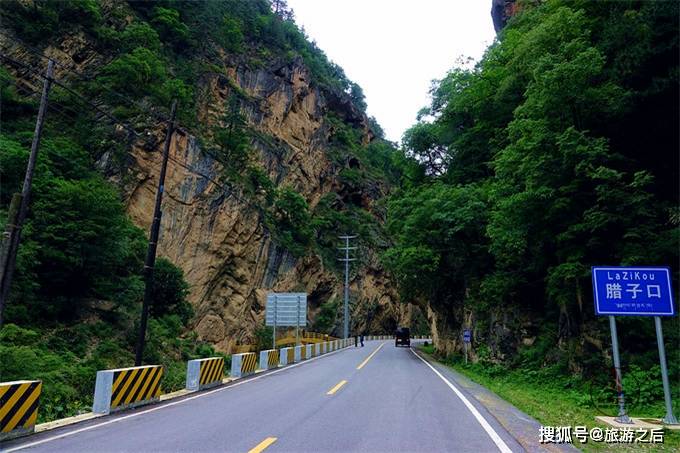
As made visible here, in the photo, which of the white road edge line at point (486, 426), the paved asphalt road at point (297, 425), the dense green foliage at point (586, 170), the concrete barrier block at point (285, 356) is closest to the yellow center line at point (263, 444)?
the paved asphalt road at point (297, 425)

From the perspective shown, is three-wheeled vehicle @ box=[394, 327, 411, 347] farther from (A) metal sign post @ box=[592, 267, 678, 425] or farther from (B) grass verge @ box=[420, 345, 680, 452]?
(A) metal sign post @ box=[592, 267, 678, 425]

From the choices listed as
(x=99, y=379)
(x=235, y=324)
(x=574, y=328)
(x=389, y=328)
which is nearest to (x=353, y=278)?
(x=389, y=328)

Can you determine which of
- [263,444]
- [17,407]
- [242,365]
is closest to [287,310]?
[242,365]

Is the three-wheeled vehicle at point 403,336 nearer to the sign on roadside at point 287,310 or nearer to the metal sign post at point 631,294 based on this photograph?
the sign on roadside at point 287,310

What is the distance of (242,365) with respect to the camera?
15414mm

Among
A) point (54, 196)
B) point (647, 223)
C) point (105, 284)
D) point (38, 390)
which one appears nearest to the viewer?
point (38, 390)

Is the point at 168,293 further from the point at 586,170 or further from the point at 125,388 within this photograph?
the point at 586,170

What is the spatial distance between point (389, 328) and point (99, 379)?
6753cm

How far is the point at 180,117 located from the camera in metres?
33.1

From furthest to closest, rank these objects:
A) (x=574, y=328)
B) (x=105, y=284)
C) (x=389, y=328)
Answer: (x=389, y=328) → (x=105, y=284) → (x=574, y=328)

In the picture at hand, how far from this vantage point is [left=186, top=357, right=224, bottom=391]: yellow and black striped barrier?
1184cm

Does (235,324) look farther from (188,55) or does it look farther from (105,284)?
(188,55)

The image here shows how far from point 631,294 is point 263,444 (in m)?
7.48

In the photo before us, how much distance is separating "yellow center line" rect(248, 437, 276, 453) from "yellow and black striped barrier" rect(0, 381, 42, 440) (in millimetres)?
3898
